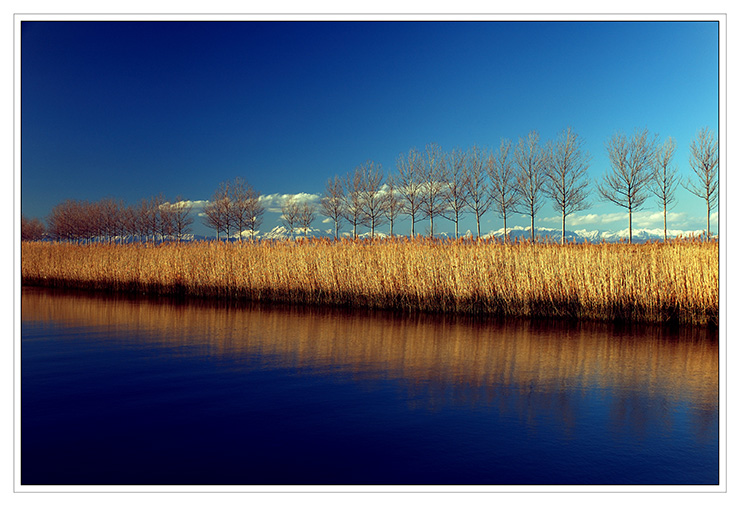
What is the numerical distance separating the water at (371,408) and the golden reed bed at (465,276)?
1.13 metres

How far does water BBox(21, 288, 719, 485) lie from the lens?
3758 millimetres

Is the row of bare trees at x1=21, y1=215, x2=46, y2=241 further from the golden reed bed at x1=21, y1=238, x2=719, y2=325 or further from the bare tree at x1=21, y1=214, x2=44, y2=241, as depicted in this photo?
the golden reed bed at x1=21, y1=238, x2=719, y2=325

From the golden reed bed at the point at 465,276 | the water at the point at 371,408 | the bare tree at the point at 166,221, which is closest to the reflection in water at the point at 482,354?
the water at the point at 371,408

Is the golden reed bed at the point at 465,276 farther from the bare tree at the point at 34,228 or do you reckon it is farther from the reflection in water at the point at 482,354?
the bare tree at the point at 34,228

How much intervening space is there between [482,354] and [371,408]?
9.80ft

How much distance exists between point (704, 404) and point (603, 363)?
174 centimetres

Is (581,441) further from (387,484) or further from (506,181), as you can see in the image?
(506,181)

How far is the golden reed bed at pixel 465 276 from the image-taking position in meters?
10.2

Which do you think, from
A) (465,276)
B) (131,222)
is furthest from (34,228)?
(465,276)

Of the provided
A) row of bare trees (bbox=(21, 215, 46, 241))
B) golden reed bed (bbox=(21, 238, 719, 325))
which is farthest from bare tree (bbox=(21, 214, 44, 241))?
golden reed bed (bbox=(21, 238, 719, 325))

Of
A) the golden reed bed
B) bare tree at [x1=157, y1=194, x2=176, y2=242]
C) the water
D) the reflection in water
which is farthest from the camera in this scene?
bare tree at [x1=157, y1=194, x2=176, y2=242]

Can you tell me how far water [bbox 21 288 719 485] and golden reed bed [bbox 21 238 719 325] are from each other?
3.69 feet

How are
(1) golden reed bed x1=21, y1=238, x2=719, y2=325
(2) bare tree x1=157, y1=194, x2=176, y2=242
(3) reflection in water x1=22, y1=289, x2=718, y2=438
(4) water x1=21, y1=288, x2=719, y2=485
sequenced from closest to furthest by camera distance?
(4) water x1=21, y1=288, x2=719, y2=485, (3) reflection in water x1=22, y1=289, x2=718, y2=438, (1) golden reed bed x1=21, y1=238, x2=719, y2=325, (2) bare tree x1=157, y1=194, x2=176, y2=242

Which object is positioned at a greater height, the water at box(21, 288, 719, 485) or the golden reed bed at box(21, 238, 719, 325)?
the golden reed bed at box(21, 238, 719, 325)
